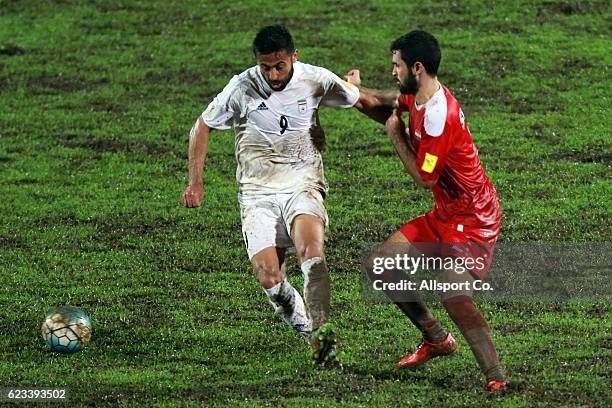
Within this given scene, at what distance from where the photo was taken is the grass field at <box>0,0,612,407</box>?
10.2 metres

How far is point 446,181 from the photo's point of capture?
9.70 m

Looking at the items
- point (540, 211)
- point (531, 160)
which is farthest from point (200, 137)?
point (531, 160)

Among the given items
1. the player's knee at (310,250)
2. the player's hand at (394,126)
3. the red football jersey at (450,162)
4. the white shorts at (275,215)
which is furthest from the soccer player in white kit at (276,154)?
the red football jersey at (450,162)

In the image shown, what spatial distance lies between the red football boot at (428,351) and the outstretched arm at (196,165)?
78.2 inches

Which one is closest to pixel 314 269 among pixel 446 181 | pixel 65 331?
pixel 446 181

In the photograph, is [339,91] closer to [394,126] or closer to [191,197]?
[394,126]

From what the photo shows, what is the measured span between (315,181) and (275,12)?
1186cm

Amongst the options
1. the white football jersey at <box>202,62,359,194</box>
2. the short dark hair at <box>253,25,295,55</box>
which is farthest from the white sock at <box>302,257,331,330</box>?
the short dark hair at <box>253,25,295,55</box>

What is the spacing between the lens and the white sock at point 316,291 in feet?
32.6

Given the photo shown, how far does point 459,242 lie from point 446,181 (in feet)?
1.45

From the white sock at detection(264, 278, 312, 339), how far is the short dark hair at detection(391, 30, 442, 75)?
2061 mm

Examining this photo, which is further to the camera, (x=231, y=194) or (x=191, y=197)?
(x=231, y=194)

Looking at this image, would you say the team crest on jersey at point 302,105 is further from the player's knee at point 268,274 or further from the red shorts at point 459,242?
the red shorts at point 459,242

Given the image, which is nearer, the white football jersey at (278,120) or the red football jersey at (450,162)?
the red football jersey at (450,162)
